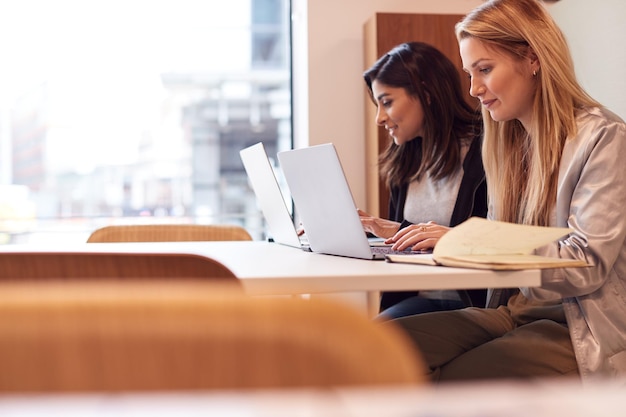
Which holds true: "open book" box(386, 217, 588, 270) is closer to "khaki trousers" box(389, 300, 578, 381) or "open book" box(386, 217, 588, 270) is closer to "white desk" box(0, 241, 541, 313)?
"white desk" box(0, 241, 541, 313)

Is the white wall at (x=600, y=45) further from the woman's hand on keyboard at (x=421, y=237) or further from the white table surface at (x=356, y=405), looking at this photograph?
the white table surface at (x=356, y=405)

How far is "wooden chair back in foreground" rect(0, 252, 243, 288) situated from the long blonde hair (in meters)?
0.96

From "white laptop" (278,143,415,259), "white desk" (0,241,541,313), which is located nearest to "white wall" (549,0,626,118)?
"white laptop" (278,143,415,259)

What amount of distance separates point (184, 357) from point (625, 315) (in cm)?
135

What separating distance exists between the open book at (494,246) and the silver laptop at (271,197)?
1.79 feet

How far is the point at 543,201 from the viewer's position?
1.76 meters

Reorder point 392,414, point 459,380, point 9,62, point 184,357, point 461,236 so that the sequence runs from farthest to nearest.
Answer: point 9,62 → point 459,380 → point 461,236 → point 184,357 → point 392,414

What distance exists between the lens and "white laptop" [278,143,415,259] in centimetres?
150

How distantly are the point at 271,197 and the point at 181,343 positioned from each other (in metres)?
1.67

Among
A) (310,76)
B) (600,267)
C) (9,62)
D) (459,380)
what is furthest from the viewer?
(9,62)

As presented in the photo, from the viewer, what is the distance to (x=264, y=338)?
0.43 metres

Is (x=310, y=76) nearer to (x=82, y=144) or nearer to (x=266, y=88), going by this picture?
(x=266, y=88)

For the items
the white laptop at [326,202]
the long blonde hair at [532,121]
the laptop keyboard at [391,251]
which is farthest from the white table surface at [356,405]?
the long blonde hair at [532,121]

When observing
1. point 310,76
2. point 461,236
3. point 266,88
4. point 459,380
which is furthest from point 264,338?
point 266,88
